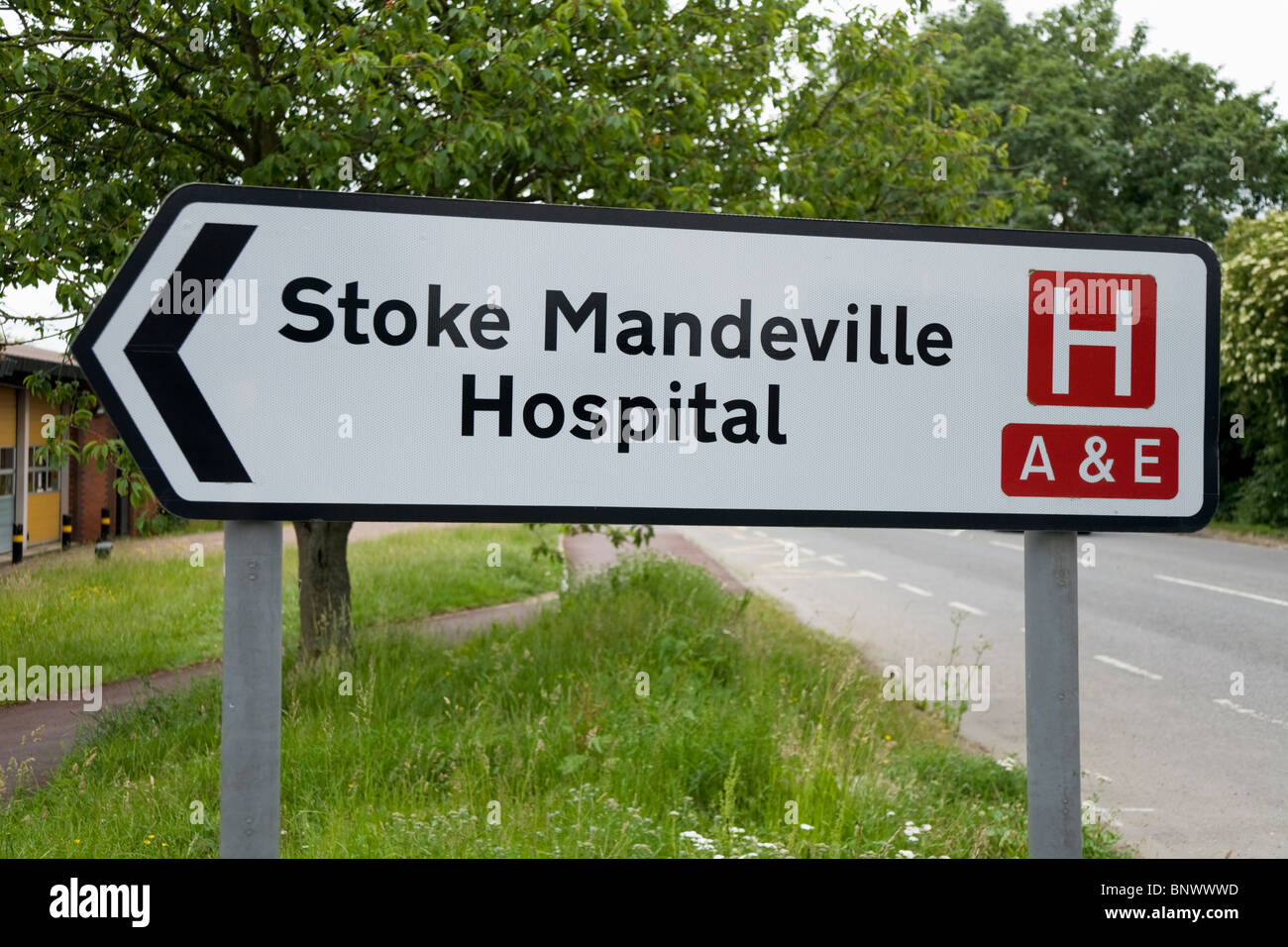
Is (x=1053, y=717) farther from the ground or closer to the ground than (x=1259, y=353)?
closer to the ground

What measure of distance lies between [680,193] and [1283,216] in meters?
17.8

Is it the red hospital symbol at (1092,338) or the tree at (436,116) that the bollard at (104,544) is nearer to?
the tree at (436,116)

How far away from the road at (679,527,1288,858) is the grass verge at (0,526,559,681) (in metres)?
3.86

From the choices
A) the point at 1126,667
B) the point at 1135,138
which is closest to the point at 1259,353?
the point at 1135,138

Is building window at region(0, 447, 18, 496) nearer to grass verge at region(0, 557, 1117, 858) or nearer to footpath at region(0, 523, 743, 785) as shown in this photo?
footpath at region(0, 523, 743, 785)

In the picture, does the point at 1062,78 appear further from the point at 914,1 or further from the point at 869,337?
the point at 869,337

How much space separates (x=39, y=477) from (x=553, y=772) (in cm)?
1750

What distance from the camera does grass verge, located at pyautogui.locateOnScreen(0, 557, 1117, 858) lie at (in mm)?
3621

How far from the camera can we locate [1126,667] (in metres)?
8.80

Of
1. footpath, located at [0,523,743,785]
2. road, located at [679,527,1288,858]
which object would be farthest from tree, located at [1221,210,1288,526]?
footpath, located at [0,523,743,785]

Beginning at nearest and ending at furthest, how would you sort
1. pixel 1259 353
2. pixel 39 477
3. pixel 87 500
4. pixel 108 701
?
1. pixel 108 701
2. pixel 1259 353
3. pixel 39 477
4. pixel 87 500

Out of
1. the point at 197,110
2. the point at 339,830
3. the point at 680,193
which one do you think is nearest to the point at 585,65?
the point at 680,193

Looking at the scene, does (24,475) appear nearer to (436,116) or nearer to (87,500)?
(87,500)

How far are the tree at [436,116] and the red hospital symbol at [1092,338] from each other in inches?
149
